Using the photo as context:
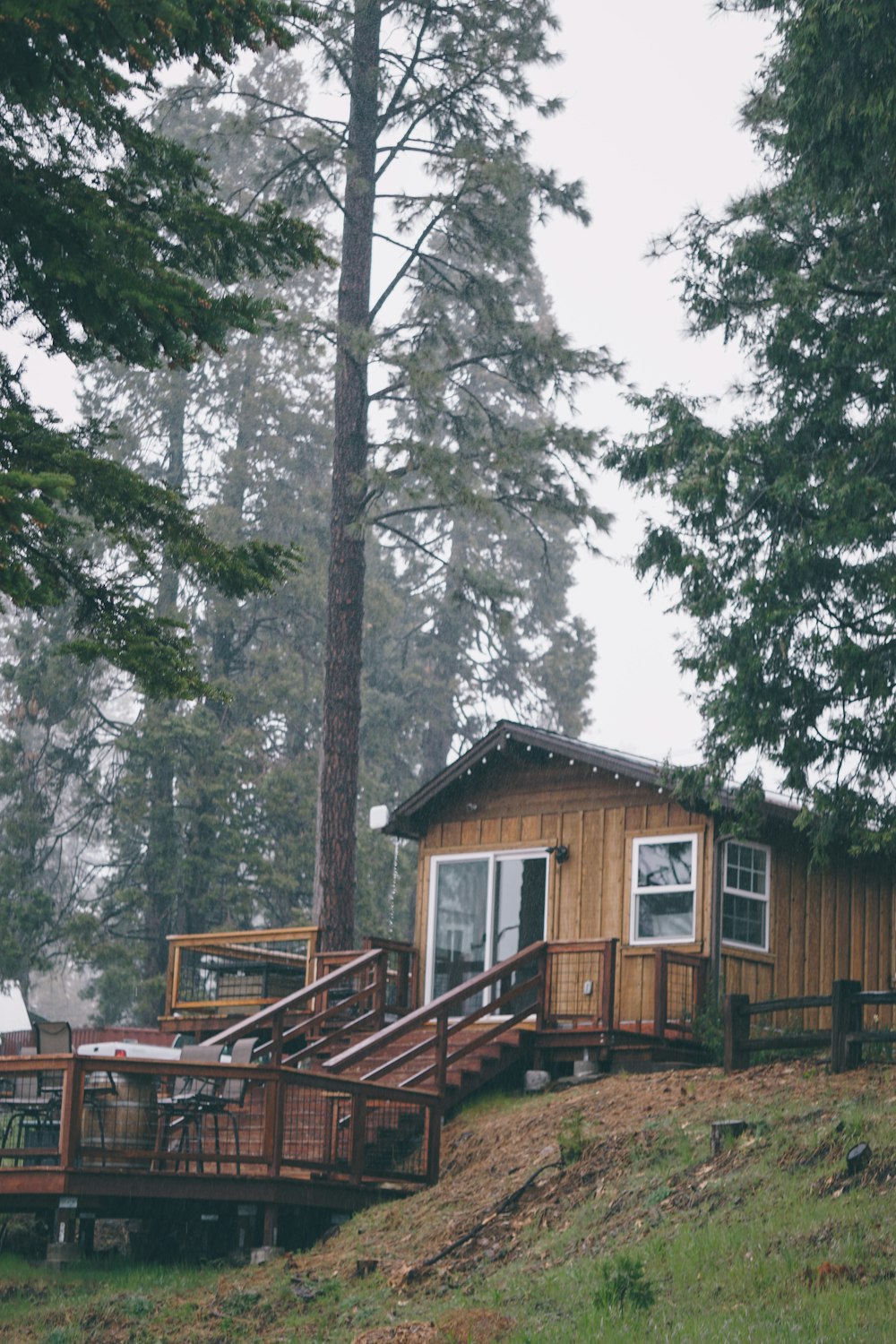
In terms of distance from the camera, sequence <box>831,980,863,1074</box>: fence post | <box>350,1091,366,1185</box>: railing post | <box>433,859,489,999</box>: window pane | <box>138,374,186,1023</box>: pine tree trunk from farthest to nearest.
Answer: <box>138,374,186,1023</box>: pine tree trunk → <box>433,859,489,999</box>: window pane → <box>831,980,863,1074</box>: fence post → <box>350,1091,366,1185</box>: railing post

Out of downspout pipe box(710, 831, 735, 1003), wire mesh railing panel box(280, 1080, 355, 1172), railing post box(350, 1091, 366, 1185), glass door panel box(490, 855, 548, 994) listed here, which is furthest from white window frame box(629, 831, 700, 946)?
railing post box(350, 1091, 366, 1185)

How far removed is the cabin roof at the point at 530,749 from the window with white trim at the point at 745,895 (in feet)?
2.25

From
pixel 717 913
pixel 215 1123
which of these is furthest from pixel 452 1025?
pixel 215 1123

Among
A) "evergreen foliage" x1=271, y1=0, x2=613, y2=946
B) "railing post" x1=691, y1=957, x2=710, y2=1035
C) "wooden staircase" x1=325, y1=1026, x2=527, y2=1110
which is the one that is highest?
"evergreen foliage" x1=271, y1=0, x2=613, y2=946

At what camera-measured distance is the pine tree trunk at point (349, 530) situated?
22312mm

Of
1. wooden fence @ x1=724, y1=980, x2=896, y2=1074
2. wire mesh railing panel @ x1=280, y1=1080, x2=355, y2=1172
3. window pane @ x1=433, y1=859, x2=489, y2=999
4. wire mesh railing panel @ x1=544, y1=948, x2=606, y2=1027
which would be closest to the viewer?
wire mesh railing panel @ x1=280, y1=1080, x2=355, y2=1172

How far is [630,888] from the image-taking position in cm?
1928

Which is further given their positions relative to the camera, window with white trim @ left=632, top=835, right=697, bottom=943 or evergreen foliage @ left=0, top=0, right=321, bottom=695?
window with white trim @ left=632, top=835, right=697, bottom=943

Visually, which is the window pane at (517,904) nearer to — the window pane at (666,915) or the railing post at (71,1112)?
the window pane at (666,915)

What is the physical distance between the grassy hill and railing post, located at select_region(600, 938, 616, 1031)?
2.40 metres

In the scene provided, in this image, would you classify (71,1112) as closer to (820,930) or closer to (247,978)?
(247,978)

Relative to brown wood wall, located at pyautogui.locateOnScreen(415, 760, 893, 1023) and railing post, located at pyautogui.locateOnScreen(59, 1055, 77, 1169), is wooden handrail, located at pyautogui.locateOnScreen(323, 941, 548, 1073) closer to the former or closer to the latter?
brown wood wall, located at pyautogui.locateOnScreen(415, 760, 893, 1023)

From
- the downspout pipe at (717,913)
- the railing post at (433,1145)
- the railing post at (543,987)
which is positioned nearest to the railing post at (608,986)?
the railing post at (543,987)

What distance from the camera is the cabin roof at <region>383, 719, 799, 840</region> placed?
19.0 meters
